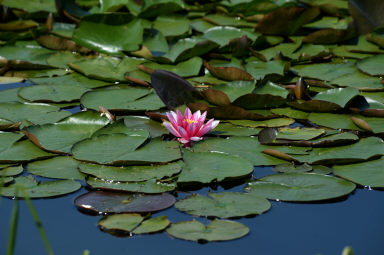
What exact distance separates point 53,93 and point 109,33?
923 mm

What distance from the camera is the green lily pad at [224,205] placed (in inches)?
87.8

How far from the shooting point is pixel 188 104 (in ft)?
10.3

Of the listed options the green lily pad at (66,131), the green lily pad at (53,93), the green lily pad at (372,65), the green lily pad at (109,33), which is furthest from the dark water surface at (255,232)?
the green lily pad at (109,33)

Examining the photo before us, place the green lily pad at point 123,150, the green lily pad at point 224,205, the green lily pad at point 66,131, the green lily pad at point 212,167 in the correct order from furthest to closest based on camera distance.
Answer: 1. the green lily pad at point 66,131
2. the green lily pad at point 123,150
3. the green lily pad at point 212,167
4. the green lily pad at point 224,205

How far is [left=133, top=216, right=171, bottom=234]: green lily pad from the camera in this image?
6.92 ft

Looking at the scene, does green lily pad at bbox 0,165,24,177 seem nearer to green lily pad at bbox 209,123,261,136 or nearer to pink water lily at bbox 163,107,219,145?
pink water lily at bbox 163,107,219,145

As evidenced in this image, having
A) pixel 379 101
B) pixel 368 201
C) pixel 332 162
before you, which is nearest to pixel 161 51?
pixel 379 101

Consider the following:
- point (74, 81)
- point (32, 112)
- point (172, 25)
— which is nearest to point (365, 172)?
point (32, 112)

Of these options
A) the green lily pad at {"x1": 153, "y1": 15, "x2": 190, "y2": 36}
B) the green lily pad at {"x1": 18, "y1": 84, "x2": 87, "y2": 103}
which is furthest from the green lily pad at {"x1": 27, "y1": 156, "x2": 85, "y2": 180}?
the green lily pad at {"x1": 153, "y1": 15, "x2": 190, "y2": 36}

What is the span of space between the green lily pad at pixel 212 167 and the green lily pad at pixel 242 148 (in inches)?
3.8

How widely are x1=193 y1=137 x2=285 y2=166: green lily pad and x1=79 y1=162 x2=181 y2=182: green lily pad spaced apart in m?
0.25

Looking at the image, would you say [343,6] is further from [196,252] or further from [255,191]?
[196,252]

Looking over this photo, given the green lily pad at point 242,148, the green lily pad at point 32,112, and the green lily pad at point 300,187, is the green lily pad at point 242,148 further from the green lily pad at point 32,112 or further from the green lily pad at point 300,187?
the green lily pad at point 32,112

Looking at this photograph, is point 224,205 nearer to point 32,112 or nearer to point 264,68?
point 32,112
